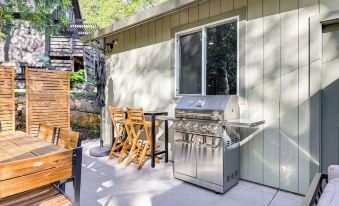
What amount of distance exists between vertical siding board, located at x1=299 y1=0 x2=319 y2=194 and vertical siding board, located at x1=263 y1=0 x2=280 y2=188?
10.5 inches

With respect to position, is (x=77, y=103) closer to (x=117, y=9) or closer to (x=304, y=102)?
(x=304, y=102)

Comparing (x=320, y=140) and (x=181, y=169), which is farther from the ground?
(x=320, y=140)

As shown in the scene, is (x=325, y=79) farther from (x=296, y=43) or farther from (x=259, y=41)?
(x=259, y=41)

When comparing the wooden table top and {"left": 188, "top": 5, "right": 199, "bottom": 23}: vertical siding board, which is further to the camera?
{"left": 188, "top": 5, "right": 199, "bottom": 23}: vertical siding board

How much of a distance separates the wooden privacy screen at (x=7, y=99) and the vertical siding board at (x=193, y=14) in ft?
11.7

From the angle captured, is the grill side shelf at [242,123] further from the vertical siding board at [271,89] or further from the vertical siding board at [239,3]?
the vertical siding board at [239,3]

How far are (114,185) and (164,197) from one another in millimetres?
805

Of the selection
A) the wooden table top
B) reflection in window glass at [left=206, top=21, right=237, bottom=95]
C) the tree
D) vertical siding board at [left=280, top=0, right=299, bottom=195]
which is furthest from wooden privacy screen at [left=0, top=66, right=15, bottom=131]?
vertical siding board at [left=280, top=0, right=299, bottom=195]

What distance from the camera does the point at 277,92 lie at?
301cm

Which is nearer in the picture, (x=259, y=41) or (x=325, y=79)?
(x=325, y=79)

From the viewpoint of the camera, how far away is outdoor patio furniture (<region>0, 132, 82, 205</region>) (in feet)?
4.02

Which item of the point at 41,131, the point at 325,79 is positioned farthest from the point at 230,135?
the point at 41,131

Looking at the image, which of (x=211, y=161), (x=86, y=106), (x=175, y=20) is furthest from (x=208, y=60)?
(x=86, y=106)

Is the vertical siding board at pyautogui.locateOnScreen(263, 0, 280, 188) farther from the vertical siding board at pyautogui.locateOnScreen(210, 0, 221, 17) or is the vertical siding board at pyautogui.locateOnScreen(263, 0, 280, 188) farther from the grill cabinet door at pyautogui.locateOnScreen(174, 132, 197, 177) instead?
the grill cabinet door at pyautogui.locateOnScreen(174, 132, 197, 177)
